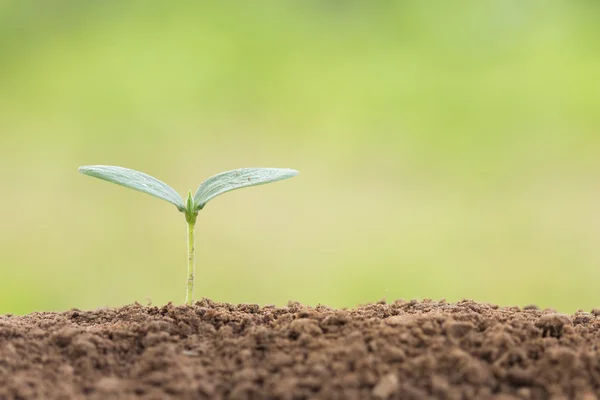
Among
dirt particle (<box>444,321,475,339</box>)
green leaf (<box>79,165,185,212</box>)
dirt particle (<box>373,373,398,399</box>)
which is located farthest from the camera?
green leaf (<box>79,165,185,212</box>)

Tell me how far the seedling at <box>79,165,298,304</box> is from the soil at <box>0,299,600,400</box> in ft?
0.51

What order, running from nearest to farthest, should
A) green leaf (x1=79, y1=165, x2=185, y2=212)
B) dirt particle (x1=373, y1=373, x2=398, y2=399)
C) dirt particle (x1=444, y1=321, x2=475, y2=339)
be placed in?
1. dirt particle (x1=373, y1=373, x2=398, y2=399)
2. dirt particle (x1=444, y1=321, x2=475, y2=339)
3. green leaf (x1=79, y1=165, x2=185, y2=212)

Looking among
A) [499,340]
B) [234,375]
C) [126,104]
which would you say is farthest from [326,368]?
[126,104]

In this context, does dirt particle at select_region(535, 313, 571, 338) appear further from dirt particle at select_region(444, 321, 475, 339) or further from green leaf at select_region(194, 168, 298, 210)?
green leaf at select_region(194, 168, 298, 210)

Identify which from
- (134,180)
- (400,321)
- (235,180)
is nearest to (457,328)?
(400,321)

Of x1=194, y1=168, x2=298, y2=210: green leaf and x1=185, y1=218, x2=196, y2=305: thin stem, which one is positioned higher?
x1=194, y1=168, x2=298, y2=210: green leaf

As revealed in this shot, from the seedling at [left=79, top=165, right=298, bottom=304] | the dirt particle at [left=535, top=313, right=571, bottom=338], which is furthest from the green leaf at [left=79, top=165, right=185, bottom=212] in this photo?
the dirt particle at [left=535, top=313, right=571, bottom=338]

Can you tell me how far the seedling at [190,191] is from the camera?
112cm

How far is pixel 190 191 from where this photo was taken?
1.15m

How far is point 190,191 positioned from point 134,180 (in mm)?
96

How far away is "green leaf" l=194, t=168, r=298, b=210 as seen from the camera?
1.14 metres

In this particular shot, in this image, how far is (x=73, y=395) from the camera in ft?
2.75

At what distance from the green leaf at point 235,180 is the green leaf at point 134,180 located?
0.13 feet

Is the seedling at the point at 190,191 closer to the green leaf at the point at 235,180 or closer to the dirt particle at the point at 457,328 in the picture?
the green leaf at the point at 235,180
